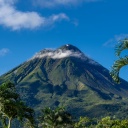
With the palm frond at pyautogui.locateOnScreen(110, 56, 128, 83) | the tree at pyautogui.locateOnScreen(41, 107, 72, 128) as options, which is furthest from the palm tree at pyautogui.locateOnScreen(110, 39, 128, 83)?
the tree at pyautogui.locateOnScreen(41, 107, 72, 128)

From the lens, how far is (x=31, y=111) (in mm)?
48812

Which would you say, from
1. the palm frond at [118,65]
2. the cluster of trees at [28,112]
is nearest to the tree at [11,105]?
the cluster of trees at [28,112]

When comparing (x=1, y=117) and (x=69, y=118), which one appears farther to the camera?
(x=69, y=118)

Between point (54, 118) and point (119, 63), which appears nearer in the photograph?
point (119, 63)

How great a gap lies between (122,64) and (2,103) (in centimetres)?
2684

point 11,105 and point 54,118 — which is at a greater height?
point 54,118

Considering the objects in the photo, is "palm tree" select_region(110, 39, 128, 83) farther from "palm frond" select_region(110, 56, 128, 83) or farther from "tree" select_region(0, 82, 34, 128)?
"tree" select_region(0, 82, 34, 128)

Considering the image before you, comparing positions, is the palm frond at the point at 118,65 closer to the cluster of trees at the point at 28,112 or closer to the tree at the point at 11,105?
the cluster of trees at the point at 28,112

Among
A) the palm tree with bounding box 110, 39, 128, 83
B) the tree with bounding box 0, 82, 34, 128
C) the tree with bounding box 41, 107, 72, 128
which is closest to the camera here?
the palm tree with bounding box 110, 39, 128, 83

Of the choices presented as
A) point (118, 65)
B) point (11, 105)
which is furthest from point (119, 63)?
point (11, 105)

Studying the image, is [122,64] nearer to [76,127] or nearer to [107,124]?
[107,124]

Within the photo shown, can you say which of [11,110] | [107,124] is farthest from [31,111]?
[107,124]

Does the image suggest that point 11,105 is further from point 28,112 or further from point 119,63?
point 119,63

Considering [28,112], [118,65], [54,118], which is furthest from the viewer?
[54,118]
